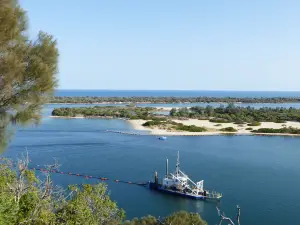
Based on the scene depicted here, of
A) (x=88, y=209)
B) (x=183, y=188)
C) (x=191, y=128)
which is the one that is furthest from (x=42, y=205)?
(x=191, y=128)

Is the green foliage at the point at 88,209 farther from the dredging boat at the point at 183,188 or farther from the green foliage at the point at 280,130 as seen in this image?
the green foliage at the point at 280,130

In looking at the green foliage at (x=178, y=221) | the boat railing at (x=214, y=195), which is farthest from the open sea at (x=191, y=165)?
the green foliage at (x=178, y=221)

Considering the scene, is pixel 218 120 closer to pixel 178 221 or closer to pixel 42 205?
pixel 178 221

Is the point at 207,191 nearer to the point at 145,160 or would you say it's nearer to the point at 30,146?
the point at 145,160

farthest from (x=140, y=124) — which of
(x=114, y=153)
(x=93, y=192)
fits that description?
(x=93, y=192)

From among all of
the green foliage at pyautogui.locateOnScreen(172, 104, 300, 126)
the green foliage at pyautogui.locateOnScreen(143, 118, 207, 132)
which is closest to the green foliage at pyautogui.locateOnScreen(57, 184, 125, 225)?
the green foliage at pyautogui.locateOnScreen(143, 118, 207, 132)

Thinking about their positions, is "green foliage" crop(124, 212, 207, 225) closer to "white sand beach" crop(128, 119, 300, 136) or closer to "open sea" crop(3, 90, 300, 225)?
"open sea" crop(3, 90, 300, 225)
